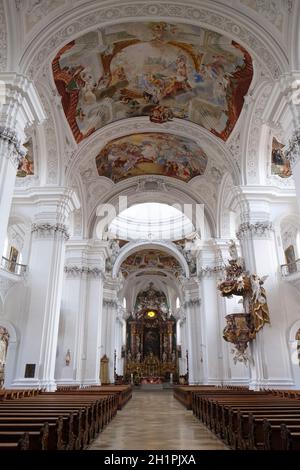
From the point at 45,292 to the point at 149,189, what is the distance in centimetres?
912

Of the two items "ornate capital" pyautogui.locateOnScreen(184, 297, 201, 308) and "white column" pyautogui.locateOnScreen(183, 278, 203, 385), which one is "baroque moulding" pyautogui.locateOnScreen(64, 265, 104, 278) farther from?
"ornate capital" pyautogui.locateOnScreen(184, 297, 201, 308)

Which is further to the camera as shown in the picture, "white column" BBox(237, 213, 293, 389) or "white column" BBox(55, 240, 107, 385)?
"white column" BBox(55, 240, 107, 385)

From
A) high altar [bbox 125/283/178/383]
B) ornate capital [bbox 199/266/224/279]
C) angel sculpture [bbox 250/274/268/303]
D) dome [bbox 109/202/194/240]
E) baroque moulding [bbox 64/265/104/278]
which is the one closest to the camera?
angel sculpture [bbox 250/274/268/303]

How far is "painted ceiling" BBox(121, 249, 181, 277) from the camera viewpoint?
2786cm

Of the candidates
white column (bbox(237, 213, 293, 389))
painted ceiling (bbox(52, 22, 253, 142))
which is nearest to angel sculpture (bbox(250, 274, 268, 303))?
white column (bbox(237, 213, 293, 389))

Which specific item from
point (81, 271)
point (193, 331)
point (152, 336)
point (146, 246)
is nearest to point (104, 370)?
point (193, 331)

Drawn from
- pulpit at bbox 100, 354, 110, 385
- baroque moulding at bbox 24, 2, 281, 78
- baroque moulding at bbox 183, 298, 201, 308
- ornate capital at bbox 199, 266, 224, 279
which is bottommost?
pulpit at bbox 100, 354, 110, 385

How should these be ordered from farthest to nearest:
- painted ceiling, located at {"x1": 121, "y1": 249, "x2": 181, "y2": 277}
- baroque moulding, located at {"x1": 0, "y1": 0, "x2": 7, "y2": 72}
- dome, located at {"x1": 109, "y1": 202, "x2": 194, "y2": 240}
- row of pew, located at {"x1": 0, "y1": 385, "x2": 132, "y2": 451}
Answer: painted ceiling, located at {"x1": 121, "y1": 249, "x2": 181, "y2": 277} < dome, located at {"x1": 109, "y1": 202, "x2": 194, "y2": 240} < baroque moulding, located at {"x1": 0, "y1": 0, "x2": 7, "y2": 72} < row of pew, located at {"x1": 0, "y1": 385, "x2": 132, "y2": 451}

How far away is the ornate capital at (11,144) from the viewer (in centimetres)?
703

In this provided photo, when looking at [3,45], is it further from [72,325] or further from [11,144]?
[72,325]

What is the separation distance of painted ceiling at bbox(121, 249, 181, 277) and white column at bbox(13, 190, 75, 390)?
16046mm

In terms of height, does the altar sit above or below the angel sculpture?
below

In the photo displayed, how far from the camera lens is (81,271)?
1585 cm
